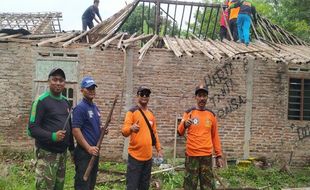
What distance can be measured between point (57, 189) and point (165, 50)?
20.4 ft

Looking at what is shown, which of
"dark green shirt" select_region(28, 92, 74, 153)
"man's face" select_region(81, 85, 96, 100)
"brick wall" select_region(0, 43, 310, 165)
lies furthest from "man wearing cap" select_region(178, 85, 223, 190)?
"brick wall" select_region(0, 43, 310, 165)

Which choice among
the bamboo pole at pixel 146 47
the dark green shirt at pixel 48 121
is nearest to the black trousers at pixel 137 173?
the dark green shirt at pixel 48 121

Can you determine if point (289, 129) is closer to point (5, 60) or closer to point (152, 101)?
point (152, 101)

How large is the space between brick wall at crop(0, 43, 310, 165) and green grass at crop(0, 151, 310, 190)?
0.61 metres

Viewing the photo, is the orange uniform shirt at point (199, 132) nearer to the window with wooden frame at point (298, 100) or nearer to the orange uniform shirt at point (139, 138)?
the orange uniform shirt at point (139, 138)

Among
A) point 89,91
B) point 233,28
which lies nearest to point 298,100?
point 233,28

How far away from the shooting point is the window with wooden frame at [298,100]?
10961mm

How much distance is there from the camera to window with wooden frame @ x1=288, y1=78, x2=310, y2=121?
432 inches

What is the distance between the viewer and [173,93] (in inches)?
409

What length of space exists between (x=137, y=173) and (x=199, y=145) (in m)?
1.00

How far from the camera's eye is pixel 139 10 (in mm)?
30297

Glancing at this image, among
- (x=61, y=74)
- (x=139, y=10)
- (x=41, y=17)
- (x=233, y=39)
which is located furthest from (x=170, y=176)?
(x=139, y=10)

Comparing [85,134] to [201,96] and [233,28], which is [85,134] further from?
[233,28]

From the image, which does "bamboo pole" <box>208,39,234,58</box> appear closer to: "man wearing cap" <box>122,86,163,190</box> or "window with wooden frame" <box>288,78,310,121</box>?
"window with wooden frame" <box>288,78,310,121</box>
